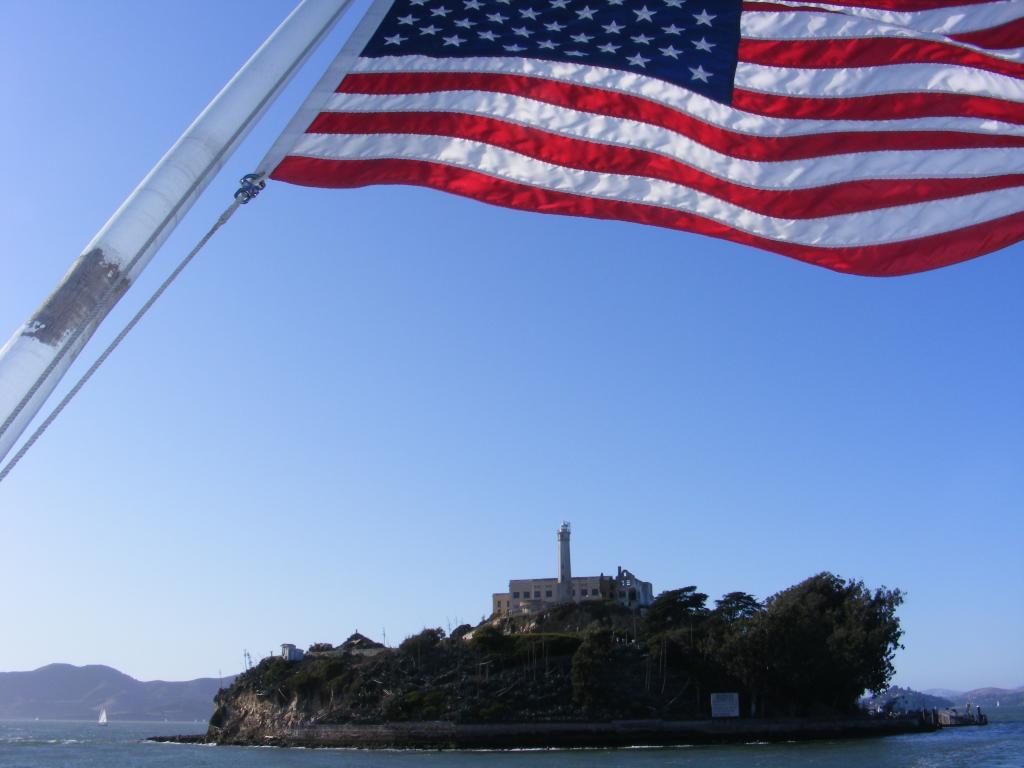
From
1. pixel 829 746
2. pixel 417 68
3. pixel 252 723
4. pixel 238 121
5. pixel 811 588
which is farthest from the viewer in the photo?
pixel 252 723

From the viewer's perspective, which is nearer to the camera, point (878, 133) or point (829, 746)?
point (878, 133)

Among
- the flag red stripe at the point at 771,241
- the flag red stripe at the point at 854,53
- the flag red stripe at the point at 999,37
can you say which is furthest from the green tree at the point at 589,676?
the flag red stripe at the point at 999,37

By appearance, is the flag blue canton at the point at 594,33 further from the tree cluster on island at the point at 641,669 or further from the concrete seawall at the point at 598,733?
the tree cluster on island at the point at 641,669

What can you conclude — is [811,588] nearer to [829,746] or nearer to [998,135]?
[829,746]

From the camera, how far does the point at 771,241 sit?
8859 mm

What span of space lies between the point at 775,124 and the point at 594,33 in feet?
5.84

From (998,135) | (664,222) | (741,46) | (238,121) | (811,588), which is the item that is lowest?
(238,121)

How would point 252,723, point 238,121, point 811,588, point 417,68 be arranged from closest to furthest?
point 238,121 < point 417,68 < point 811,588 < point 252,723

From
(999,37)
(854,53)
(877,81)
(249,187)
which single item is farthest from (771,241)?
(249,187)

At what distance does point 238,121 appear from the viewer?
5617 mm

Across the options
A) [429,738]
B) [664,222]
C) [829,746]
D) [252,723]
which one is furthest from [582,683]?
[664,222]

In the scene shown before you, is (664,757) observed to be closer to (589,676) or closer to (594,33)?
(589,676)

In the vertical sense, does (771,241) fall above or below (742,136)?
below

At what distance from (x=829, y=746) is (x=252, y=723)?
2235 inches
